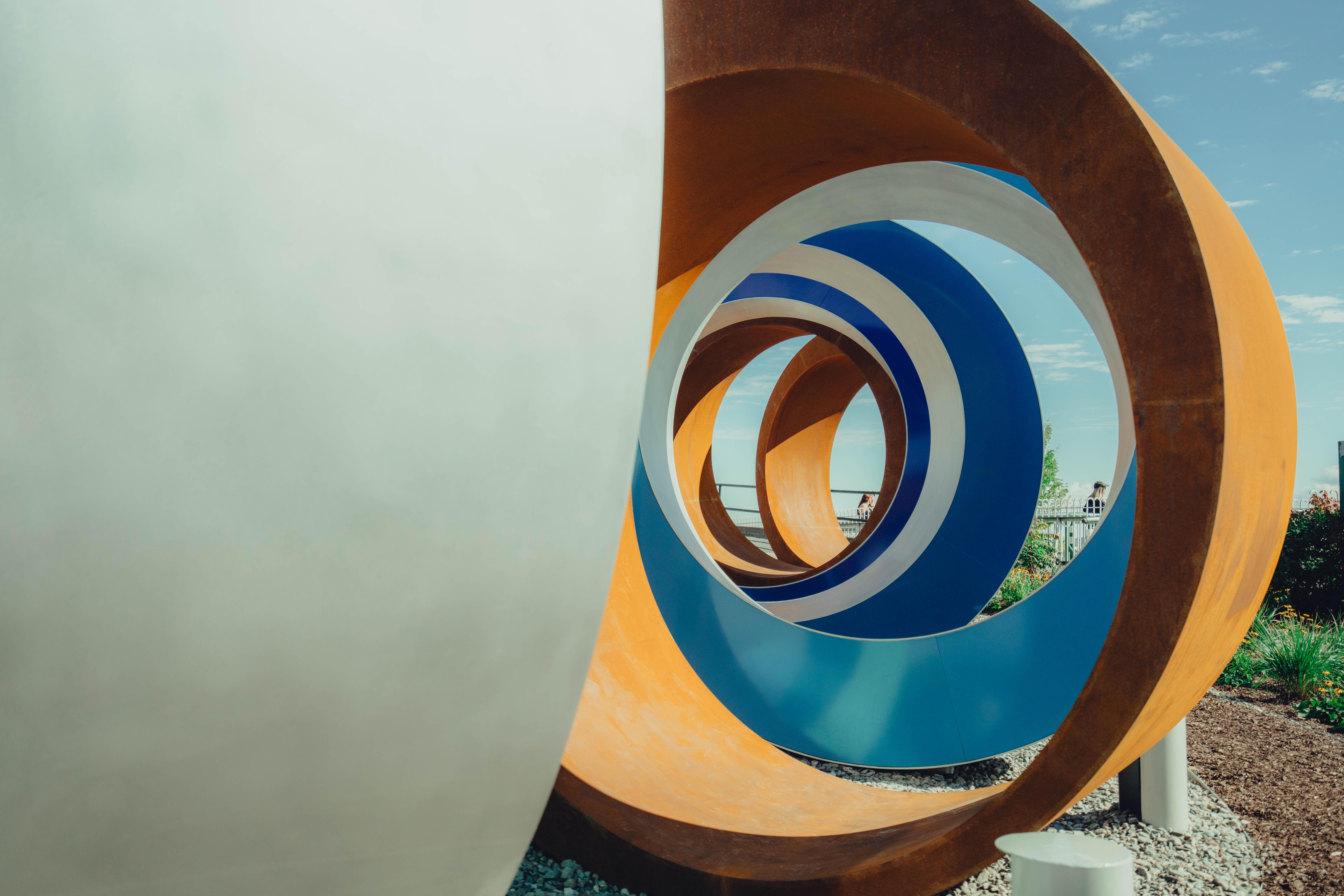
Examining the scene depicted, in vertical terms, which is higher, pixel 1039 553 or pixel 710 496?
pixel 710 496

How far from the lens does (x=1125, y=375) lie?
10.7ft

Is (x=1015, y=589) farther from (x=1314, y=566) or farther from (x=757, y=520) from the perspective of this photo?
(x=757, y=520)

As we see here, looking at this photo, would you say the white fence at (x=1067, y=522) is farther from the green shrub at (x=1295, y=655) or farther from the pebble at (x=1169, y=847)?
the pebble at (x=1169, y=847)

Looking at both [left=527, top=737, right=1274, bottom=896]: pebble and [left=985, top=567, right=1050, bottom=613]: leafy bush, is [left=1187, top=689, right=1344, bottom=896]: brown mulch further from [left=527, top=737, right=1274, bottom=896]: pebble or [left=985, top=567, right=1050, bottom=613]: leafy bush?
[left=985, top=567, right=1050, bottom=613]: leafy bush

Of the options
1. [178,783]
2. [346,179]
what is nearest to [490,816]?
[178,783]

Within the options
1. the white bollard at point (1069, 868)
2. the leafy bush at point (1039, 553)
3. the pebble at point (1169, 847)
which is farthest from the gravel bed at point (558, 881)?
the leafy bush at point (1039, 553)

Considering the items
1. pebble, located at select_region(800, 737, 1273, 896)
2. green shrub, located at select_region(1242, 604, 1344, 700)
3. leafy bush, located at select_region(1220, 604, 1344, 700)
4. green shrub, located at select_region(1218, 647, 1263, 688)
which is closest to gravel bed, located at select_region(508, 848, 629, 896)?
pebble, located at select_region(800, 737, 1273, 896)

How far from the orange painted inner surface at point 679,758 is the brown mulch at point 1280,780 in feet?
4.90

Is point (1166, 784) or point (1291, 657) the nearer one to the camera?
point (1166, 784)

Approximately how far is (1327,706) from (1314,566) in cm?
484

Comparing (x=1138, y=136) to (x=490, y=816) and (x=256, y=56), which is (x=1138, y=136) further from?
(x=490, y=816)

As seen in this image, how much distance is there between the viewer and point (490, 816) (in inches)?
66.7

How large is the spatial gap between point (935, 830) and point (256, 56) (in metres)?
3.22

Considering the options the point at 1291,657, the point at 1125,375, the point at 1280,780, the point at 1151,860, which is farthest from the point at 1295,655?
the point at 1125,375
